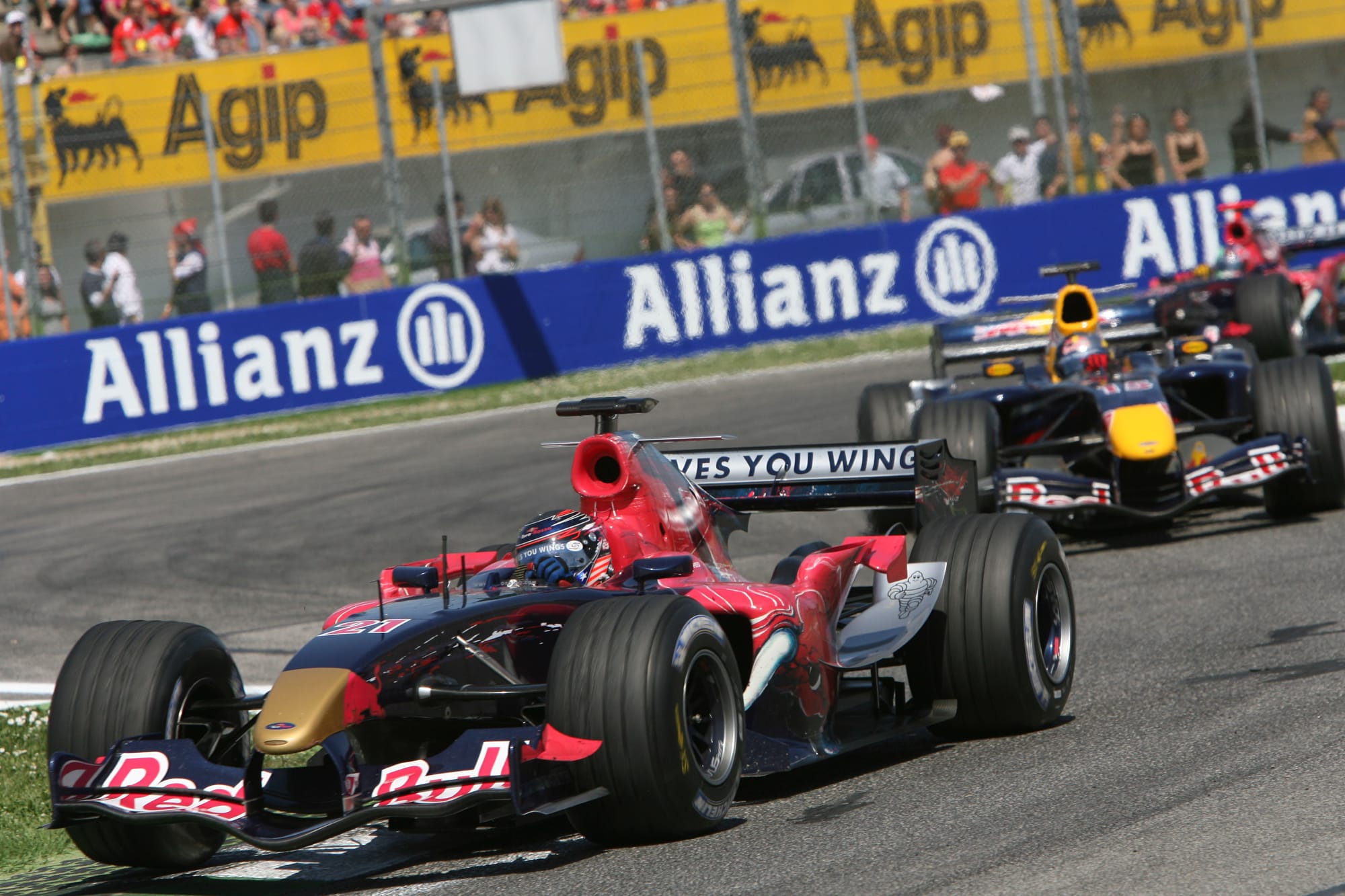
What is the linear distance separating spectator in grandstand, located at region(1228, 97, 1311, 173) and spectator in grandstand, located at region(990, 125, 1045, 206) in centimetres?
231

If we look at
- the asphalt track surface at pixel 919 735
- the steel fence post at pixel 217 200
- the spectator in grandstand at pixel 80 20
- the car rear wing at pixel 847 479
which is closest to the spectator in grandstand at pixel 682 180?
the steel fence post at pixel 217 200

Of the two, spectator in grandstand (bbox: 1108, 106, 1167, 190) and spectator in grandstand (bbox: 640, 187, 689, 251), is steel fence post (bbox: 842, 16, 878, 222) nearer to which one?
spectator in grandstand (bbox: 640, 187, 689, 251)

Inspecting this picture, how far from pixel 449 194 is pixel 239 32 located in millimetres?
4489

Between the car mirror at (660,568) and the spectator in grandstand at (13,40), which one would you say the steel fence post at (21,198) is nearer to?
the spectator in grandstand at (13,40)

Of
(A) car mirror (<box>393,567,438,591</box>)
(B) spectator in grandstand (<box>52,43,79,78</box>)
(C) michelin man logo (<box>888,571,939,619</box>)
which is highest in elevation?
(B) spectator in grandstand (<box>52,43,79,78</box>)

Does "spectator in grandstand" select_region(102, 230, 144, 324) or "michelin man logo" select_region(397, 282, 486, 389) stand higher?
"spectator in grandstand" select_region(102, 230, 144, 324)

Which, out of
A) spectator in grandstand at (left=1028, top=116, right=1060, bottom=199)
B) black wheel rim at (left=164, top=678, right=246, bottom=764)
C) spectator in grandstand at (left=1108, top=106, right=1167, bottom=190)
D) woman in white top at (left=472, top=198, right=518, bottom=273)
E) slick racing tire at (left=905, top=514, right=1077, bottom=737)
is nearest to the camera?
black wheel rim at (left=164, top=678, right=246, bottom=764)

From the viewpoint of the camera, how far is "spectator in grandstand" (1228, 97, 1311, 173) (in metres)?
21.6

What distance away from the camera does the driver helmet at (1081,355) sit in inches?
434

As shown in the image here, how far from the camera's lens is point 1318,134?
21.9 metres

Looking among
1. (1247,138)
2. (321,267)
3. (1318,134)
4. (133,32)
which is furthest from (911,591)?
(133,32)

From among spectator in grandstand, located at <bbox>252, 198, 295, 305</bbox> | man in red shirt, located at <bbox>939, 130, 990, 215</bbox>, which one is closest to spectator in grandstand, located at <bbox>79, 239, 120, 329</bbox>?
spectator in grandstand, located at <bbox>252, 198, 295, 305</bbox>

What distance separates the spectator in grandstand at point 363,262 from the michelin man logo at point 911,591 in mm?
13442

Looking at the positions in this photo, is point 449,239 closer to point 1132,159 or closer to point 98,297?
point 98,297
